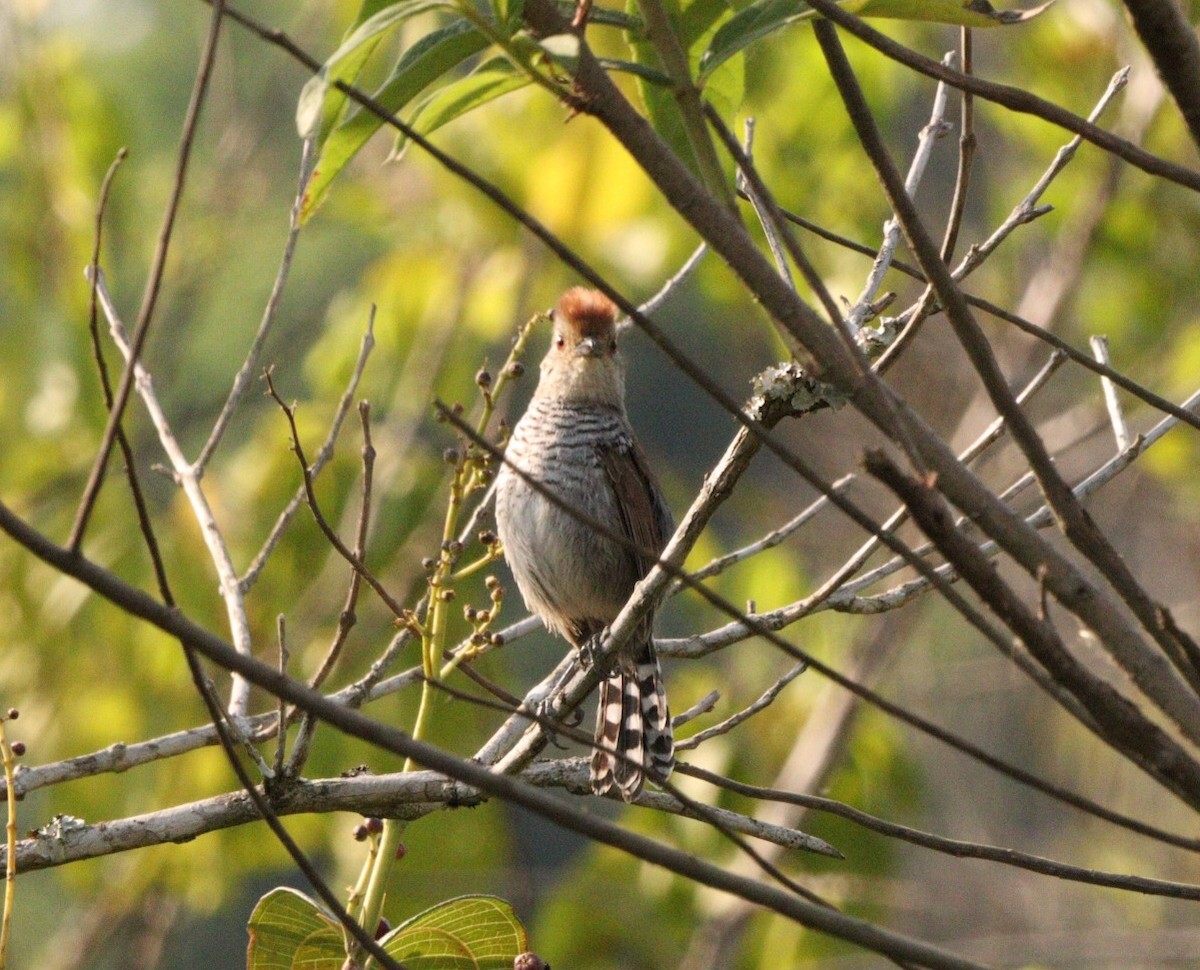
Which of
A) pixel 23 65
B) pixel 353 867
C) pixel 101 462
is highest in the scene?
pixel 23 65

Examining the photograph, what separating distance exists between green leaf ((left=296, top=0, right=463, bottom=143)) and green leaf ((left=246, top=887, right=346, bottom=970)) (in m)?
1.14

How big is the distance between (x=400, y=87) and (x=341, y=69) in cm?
13

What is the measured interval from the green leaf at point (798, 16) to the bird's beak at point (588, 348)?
120 inches

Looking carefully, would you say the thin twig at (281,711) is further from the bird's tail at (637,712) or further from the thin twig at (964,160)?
the bird's tail at (637,712)

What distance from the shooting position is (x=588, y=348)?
4.59 m

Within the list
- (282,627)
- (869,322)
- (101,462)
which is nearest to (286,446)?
(282,627)

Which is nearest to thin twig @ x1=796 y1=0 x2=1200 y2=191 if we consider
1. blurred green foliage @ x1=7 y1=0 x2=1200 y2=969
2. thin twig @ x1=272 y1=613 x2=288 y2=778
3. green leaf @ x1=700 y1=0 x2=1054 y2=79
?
green leaf @ x1=700 y1=0 x2=1054 y2=79

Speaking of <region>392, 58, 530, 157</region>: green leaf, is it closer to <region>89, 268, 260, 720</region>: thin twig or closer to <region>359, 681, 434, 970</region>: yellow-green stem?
<region>359, 681, 434, 970</region>: yellow-green stem

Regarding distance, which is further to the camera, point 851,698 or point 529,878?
point 529,878

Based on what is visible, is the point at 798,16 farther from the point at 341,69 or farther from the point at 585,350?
the point at 585,350

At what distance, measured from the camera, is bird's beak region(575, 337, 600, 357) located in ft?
15.1

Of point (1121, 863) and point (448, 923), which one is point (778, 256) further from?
point (1121, 863)

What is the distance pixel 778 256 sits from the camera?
6.55 feet

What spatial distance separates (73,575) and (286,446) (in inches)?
138
